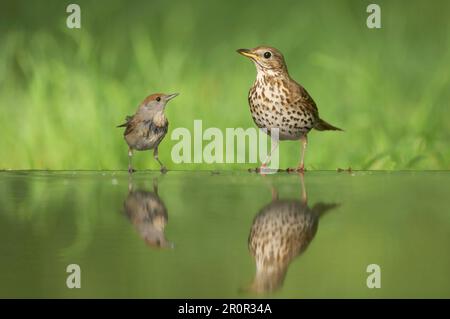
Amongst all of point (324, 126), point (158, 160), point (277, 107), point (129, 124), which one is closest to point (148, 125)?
point (129, 124)

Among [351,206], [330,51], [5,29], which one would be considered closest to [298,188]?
[351,206]

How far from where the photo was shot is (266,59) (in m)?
5.35

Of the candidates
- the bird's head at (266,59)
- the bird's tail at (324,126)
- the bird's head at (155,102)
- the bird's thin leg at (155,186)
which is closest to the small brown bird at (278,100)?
the bird's head at (266,59)

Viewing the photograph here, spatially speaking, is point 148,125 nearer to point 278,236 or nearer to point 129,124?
point 129,124

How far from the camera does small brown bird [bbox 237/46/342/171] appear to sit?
518 centimetres

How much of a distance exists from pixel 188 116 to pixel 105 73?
782mm

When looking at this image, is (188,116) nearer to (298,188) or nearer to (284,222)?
(298,188)

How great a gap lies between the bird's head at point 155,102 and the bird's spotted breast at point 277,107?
26.9 inches

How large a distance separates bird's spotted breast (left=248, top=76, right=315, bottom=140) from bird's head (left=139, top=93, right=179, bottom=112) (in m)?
0.68

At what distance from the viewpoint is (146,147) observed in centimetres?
549

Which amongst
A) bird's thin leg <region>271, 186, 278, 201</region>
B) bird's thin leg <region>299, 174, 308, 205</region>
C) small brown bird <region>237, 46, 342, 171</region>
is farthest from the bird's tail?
bird's thin leg <region>271, 186, 278, 201</region>

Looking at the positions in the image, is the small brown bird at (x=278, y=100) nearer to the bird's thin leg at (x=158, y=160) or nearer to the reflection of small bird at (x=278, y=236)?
the bird's thin leg at (x=158, y=160)

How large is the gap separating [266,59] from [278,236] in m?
2.69

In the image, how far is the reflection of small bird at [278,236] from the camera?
7.56 feet
